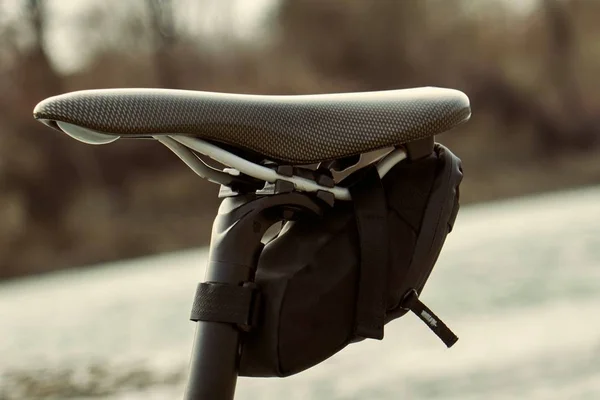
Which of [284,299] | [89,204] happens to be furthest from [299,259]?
[89,204]

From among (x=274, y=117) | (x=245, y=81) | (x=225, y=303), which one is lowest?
(x=225, y=303)

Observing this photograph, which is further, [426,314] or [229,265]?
[426,314]

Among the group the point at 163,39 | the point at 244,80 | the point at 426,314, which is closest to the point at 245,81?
the point at 244,80

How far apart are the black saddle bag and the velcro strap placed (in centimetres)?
3

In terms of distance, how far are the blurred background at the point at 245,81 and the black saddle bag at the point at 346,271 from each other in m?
9.92

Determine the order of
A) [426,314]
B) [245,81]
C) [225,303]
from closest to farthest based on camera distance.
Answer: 1. [225,303]
2. [426,314]
3. [245,81]

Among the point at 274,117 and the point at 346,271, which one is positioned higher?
the point at 274,117

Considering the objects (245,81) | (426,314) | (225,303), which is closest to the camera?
(225,303)

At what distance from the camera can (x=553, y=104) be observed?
17688mm

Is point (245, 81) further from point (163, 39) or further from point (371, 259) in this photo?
point (371, 259)

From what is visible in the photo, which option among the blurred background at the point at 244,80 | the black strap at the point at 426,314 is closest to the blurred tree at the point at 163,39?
the blurred background at the point at 244,80

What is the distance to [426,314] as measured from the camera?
48.6 inches

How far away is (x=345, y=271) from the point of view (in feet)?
3.86

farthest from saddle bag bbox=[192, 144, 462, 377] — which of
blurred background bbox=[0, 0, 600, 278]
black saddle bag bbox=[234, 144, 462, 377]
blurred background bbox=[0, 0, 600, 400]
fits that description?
blurred background bbox=[0, 0, 600, 278]
